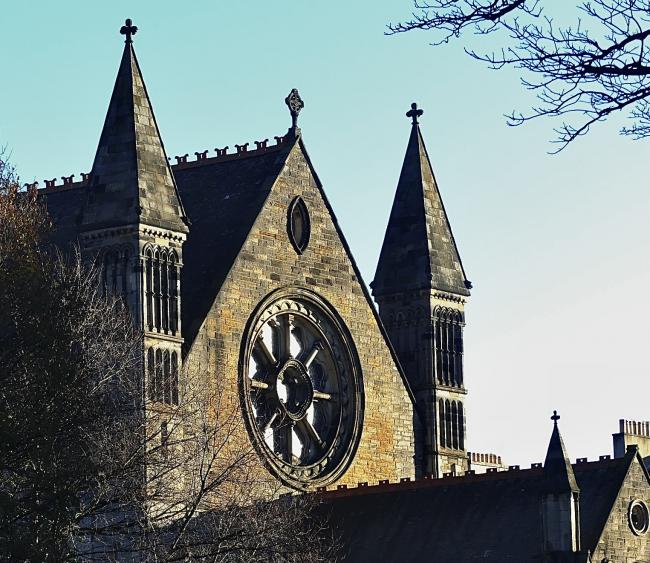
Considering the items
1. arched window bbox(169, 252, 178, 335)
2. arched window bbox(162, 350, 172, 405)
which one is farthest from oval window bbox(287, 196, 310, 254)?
arched window bbox(162, 350, 172, 405)

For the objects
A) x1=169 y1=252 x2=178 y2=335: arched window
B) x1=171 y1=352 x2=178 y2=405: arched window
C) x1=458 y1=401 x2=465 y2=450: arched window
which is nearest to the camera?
x1=171 y1=352 x2=178 y2=405: arched window

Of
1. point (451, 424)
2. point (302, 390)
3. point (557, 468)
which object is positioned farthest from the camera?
point (451, 424)

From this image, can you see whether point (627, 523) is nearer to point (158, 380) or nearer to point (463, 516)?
point (463, 516)

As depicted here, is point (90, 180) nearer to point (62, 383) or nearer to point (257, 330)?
point (257, 330)

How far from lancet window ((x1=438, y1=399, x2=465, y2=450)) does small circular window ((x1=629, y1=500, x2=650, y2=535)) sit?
447 inches

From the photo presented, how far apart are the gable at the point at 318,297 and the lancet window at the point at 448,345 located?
165 centimetres

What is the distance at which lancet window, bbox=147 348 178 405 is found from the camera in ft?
185

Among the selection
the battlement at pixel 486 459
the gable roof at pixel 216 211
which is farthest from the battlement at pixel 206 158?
the battlement at pixel 486 459

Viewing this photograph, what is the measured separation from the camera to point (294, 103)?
63.6m

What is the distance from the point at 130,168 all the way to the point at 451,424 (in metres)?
13.7

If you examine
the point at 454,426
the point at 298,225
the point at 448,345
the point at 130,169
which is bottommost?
the point at 454,426

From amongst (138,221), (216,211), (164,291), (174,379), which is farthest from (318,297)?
(138,221)

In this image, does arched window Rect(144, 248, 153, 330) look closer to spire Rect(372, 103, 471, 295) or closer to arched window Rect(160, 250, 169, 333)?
arched window Rect(160, 250, 169, 333)

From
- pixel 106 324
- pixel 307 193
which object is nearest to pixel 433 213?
pixel 307 193
